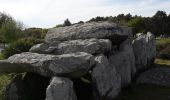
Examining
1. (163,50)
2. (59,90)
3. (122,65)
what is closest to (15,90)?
(59,90)

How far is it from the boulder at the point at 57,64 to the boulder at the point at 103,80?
1.39 feet

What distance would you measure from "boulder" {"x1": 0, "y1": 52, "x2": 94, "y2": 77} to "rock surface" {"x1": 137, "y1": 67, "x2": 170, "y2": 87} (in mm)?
5358

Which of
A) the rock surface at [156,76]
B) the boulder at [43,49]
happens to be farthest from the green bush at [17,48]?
the rock surface at [156,76]

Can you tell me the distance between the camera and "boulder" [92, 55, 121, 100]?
12977 millimetres

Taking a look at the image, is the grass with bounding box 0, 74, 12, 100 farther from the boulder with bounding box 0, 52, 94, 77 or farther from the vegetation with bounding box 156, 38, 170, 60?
the vegetation with bounding box 156, 38, 170, 60

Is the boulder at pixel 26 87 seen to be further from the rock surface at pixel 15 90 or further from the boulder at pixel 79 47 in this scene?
the boulder at pixel 79 47

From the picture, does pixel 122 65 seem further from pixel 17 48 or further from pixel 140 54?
pixel 17 48

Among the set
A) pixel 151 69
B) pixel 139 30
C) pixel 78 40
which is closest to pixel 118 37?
pixel 78 40

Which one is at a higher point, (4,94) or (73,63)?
(73,63)

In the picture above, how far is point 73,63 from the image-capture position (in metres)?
12.4

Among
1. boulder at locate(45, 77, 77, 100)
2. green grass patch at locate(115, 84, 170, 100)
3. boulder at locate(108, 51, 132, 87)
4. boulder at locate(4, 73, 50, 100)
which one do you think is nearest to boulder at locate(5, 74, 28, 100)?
boulder at locate(4, 73, 50, 100)

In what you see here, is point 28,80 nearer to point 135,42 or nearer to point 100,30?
point 100,30

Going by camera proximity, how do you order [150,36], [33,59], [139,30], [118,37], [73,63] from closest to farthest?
[73,63] → [33,59] → [118,37] → [150,36] → [139,30]

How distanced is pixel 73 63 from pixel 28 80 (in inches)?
93.1
